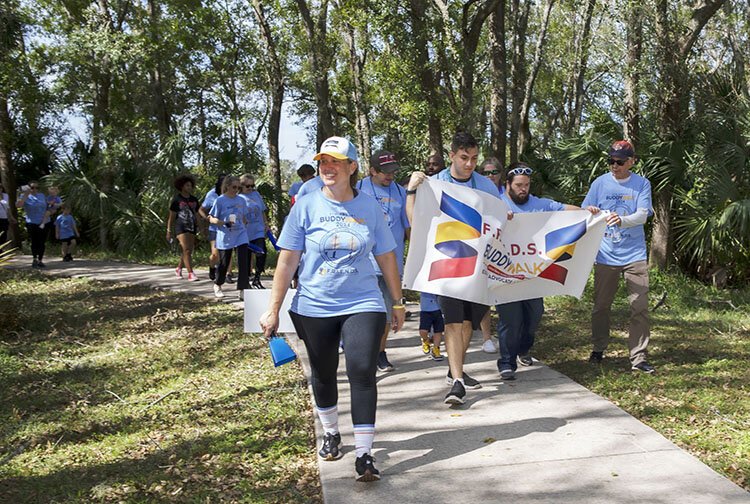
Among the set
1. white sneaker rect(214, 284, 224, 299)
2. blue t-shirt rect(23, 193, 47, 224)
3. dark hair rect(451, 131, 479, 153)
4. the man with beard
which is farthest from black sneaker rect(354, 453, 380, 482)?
blue t-shirt rect(23, 193, 47, 224)

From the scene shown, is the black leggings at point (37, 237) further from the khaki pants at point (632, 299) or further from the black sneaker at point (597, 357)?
the khaki pants at point (632, 299)

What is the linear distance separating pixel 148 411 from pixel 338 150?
10.5 feet

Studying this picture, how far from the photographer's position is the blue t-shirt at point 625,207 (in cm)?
726

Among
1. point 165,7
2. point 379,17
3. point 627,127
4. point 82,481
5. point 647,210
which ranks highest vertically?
point 165,7

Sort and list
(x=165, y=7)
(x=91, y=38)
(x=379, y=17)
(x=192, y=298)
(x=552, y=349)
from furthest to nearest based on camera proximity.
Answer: (x=165, y=7)
(x=91, y=38)
(x=379, y=17)
(x=192, y=298)
(x=552, y=349)

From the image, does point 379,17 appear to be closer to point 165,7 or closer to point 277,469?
point 277,469

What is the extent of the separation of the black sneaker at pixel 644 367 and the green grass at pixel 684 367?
0.26ft

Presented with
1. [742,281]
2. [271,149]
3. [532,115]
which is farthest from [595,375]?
[532,115]

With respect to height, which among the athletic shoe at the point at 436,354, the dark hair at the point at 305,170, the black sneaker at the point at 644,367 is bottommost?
the black sneaker at the point at 644,367

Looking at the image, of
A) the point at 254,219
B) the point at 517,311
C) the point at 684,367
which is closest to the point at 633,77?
the point at 254,219

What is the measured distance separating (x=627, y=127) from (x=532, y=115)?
4162 centimetres

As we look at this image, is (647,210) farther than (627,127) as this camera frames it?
No

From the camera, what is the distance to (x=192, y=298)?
1252 centimetres

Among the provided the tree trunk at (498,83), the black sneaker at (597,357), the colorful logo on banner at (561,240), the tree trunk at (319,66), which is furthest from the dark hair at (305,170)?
the tree trunk at (319,66)
